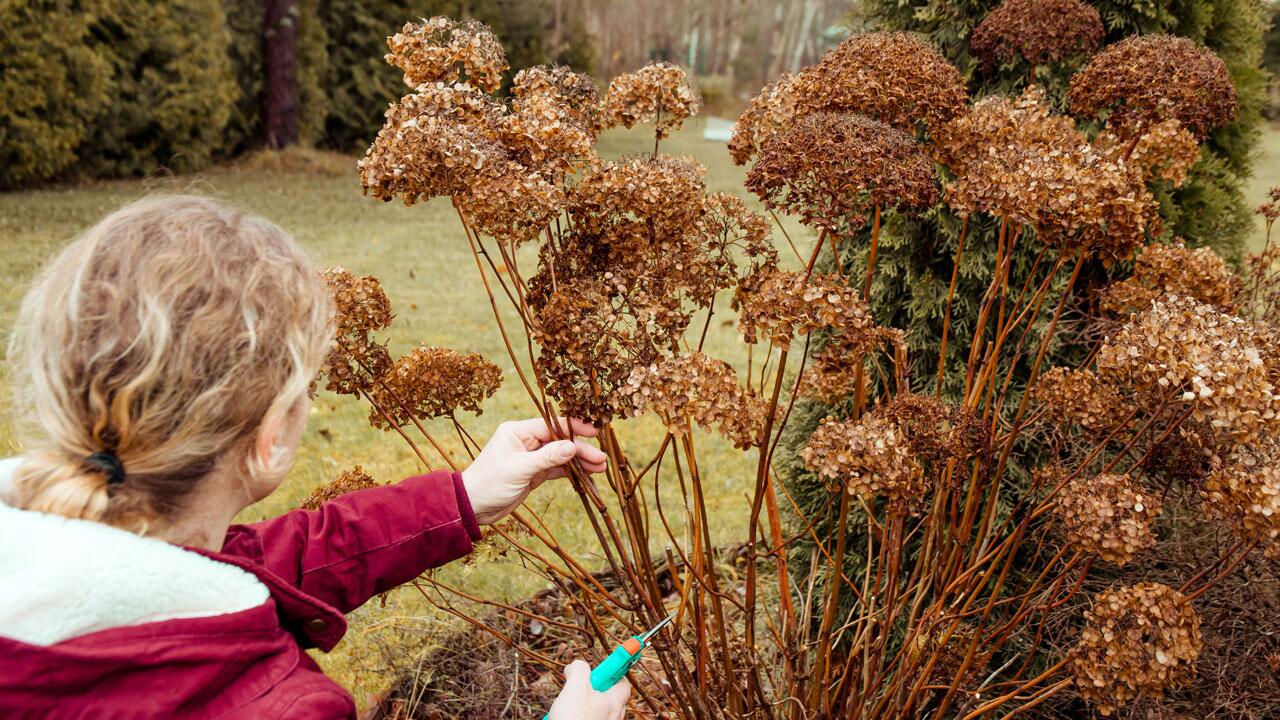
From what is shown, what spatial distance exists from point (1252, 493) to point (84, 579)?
168 cm

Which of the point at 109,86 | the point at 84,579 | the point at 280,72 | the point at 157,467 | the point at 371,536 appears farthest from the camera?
the point at 280,72

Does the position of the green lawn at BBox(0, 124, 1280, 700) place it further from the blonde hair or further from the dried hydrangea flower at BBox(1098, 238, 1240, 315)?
the dried hydrangea flower at BBox(1098, 238, 1240, 315)

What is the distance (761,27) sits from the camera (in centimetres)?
3878

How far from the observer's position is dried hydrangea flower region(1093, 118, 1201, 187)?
1913 millimetres

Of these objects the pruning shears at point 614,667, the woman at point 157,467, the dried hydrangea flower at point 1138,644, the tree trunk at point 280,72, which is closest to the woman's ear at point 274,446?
the woman at point 157,467

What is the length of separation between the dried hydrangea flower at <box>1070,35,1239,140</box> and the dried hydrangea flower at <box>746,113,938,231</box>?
0.59 meters

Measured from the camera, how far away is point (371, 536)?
190 cm

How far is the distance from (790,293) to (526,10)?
15737 mm

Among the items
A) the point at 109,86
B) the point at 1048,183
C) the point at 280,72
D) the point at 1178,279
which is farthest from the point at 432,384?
the point at 280,72

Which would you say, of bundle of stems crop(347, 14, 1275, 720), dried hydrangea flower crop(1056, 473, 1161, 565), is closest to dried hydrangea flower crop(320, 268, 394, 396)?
bundle of stems crop(347, 14, 1275, 720)

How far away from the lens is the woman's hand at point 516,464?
1834 millimetres

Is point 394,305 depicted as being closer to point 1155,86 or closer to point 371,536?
point 371,536

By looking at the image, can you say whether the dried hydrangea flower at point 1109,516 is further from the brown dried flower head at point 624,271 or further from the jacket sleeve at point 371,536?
the jacket sleeve at point 371,536

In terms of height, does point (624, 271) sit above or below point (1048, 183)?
below
